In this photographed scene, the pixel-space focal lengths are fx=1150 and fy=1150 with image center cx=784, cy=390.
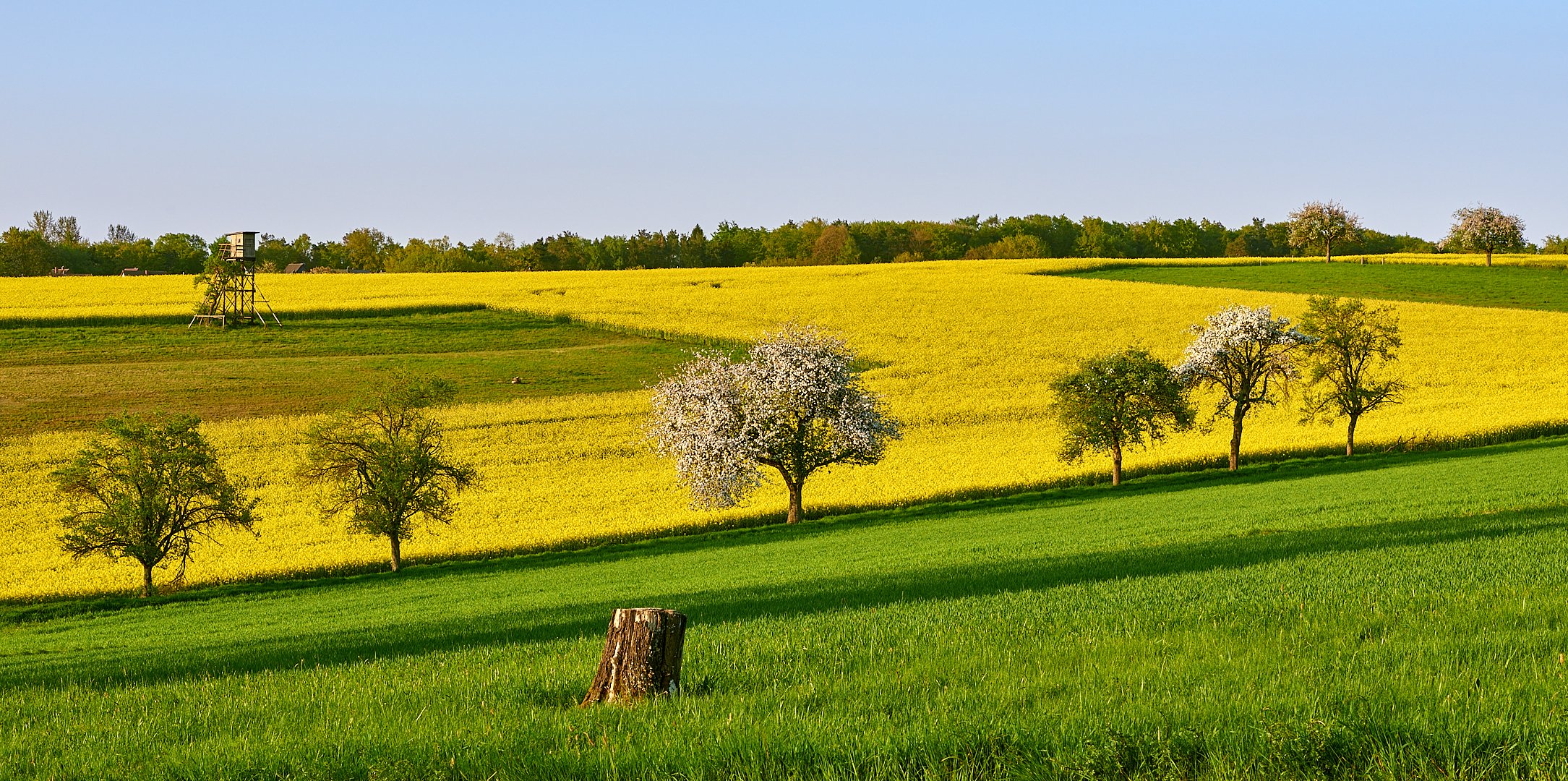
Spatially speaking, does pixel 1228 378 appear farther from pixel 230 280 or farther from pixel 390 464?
pixel 230 280

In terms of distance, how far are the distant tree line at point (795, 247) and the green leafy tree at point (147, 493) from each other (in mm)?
114836

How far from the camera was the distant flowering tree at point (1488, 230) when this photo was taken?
116 meters

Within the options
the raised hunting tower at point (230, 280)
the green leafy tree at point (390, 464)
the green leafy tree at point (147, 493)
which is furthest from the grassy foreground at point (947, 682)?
the raised hunting tower at point (230, 280)

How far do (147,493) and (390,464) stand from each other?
22.4 feet

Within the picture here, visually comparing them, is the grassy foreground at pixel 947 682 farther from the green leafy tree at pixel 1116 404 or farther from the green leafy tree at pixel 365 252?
the green leafy tree at pixel 365 252

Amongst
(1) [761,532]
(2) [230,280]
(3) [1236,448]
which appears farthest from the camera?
(2) [230,280]

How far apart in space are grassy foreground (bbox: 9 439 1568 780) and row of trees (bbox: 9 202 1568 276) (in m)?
134

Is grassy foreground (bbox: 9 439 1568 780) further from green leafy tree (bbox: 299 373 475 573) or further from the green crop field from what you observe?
green leafy tree (bbox: 299 373 475 573)

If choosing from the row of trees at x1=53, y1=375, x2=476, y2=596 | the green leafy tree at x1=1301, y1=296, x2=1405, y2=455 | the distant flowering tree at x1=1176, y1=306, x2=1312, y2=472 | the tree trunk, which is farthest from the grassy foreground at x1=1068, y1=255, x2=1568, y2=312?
the row of trees at x1=53, y1=375, x2=476, y2=596

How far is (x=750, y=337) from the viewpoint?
7462 centimetres

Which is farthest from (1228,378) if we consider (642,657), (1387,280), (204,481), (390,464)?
(1387,280)

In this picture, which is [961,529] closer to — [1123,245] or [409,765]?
[409,765]

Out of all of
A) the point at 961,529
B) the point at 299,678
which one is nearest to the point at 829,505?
the point at 961,529

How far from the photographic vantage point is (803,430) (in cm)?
4225
